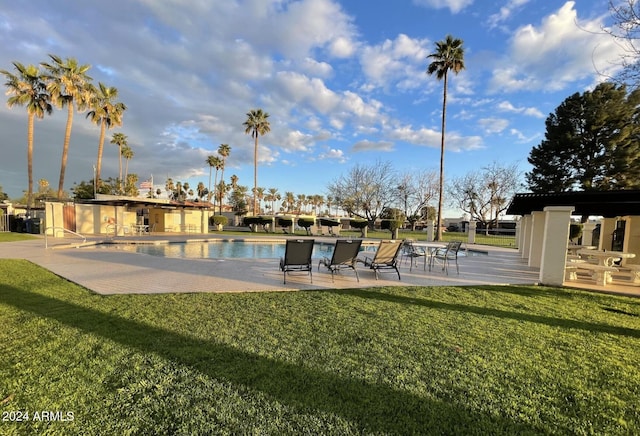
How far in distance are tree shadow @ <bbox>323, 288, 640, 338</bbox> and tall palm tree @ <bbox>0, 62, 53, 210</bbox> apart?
1132 inches

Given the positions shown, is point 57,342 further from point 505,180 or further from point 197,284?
point 505,180

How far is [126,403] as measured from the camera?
226 centimetres

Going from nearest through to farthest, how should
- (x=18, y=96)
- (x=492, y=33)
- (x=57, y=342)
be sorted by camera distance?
(x=57, y=342), (x=492, y=33), (x=18, y=96)

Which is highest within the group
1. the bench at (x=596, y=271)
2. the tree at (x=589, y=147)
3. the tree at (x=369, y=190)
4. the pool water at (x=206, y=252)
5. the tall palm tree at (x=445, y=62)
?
the tall palm tree at (x=445, y=62)

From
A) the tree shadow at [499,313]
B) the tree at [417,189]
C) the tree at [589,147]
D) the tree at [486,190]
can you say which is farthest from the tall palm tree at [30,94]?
the tree at [589,147]

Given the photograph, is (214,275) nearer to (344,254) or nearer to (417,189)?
(344,254)

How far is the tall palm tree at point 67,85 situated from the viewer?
2153cm

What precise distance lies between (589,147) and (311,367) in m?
36.4

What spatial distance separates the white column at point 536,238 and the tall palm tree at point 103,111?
32278 mm

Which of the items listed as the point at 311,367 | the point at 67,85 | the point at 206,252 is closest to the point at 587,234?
the point at 311,367

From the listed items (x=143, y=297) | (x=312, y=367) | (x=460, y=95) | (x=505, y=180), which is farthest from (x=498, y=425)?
(x=505, y=180)

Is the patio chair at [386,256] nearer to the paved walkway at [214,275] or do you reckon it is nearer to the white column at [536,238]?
the paved walkway at [214,275]

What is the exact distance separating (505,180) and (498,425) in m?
37.0

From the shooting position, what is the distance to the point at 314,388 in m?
2.50
